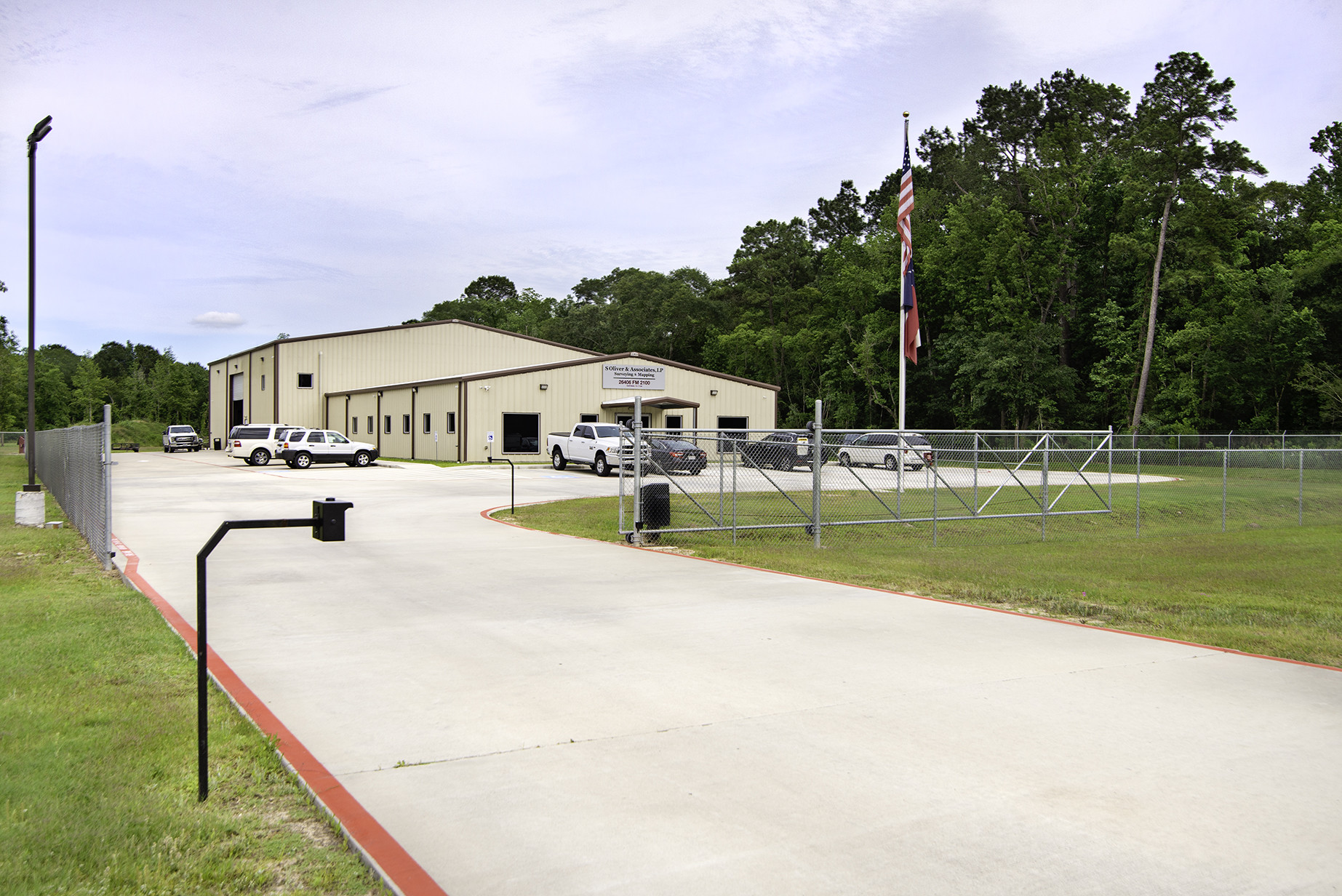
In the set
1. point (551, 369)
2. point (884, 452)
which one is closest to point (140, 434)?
point (551, 369)

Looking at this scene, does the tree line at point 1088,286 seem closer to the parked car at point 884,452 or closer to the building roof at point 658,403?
the building roof at point 658,403

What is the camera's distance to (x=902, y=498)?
20781mm

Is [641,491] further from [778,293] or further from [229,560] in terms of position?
[778,293]

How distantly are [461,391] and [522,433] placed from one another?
3.53m

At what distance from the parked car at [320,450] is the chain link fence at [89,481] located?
15.9 meters

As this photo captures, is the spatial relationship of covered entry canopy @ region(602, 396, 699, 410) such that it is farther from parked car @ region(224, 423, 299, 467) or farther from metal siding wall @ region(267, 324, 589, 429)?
metal siding wall @ region(267, 324, 589, 429)

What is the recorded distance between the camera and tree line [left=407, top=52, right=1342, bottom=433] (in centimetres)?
4694

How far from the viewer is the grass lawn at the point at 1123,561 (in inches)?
363

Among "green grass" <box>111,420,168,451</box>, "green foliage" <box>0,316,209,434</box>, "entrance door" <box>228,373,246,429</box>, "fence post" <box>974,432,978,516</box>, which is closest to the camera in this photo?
"fence post" <box>974,432,978,516</box>

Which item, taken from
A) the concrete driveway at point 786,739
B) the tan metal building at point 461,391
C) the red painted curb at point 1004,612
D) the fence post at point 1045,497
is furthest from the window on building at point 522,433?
the concrete driveway at point 786,739

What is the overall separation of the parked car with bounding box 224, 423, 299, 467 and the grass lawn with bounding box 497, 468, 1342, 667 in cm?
2546

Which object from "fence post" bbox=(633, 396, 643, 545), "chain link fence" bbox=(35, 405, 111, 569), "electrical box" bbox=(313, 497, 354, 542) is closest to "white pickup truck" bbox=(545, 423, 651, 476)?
"chain link fence" bbox=(35, 405, 111, 569)

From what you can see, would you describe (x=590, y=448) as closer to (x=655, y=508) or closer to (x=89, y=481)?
(x=655, y=508)

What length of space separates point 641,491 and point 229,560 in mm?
6155
